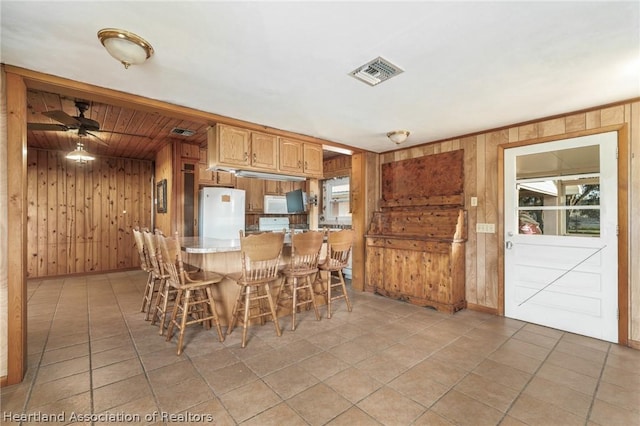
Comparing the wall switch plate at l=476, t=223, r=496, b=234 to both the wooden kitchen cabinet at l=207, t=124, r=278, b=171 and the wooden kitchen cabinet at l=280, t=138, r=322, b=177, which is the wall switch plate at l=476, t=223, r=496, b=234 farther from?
the wooden kitchen cabinet at l=207, t=124, r=278, b=171

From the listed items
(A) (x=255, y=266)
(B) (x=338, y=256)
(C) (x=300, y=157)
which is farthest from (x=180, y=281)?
(C) (x=300, y=157)

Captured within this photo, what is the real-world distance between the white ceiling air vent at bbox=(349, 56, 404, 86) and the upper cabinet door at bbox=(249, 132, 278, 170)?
163cm

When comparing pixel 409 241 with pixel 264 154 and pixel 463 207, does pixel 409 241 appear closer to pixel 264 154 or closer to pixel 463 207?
pixel 463 207

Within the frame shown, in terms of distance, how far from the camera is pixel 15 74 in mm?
2111

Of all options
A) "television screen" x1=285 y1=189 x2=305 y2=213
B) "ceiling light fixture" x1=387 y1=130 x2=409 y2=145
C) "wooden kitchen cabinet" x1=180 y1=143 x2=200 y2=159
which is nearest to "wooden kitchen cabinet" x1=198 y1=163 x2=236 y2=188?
"wooden kitchen cabinet" x1=180 y1=143 x2=200 y2=159

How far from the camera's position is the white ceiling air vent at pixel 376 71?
2074 millimetres

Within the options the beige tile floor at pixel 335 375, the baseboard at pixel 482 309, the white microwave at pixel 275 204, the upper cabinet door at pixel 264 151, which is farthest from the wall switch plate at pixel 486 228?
the white microwave at pixel 275 204

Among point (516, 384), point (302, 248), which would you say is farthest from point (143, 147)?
point (516, 384)

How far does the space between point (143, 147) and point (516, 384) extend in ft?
20.0

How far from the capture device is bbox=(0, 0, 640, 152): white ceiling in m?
1.55

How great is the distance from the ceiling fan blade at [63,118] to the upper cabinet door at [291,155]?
2229mm

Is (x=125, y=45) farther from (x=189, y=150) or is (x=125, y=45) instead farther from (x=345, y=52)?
(x=189, y=150)

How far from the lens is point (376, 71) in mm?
2186

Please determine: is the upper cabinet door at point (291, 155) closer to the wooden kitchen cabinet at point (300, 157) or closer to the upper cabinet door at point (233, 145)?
the wooden kitchen cabinet at point (300, 157)
